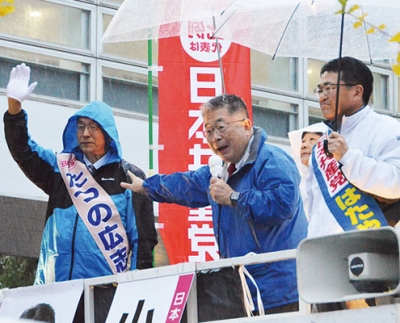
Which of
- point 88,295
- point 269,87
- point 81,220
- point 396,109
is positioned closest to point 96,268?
point 81,220

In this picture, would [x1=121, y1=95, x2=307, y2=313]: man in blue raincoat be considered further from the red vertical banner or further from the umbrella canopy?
the red vertical banner

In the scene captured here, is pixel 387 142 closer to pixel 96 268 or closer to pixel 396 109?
pixel 96 268

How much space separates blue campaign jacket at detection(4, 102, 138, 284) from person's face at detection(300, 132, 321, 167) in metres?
1.46

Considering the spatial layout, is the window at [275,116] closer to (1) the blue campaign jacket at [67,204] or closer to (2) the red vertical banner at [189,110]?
(2) the red vertical banner at [189,110]

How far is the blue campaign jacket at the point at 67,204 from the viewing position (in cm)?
723

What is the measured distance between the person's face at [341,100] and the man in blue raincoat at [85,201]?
1753mm

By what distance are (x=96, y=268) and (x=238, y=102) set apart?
4.74 ft

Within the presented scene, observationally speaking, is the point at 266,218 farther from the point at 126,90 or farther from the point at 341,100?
the point at 126,90

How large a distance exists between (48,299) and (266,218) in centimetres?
139

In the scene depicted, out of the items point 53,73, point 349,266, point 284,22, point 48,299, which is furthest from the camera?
point 53,73

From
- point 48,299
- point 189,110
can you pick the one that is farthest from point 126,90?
point 48,299

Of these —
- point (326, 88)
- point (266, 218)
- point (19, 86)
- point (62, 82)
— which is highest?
point (62, 82)

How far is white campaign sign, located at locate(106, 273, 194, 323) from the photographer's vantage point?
5930 mm

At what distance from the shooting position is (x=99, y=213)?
736 cm
